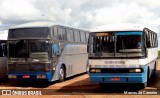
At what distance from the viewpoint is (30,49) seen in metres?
18.1

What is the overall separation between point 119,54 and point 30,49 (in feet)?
17.0

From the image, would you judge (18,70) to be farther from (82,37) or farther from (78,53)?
(82,37)

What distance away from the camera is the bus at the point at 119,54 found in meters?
14.6

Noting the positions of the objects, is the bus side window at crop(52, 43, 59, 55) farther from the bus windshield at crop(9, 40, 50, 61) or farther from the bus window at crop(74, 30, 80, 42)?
the bus window at crop(74, 30, 80, 42)

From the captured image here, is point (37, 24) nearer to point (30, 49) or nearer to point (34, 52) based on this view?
point (30, 49)

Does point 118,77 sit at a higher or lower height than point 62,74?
higher

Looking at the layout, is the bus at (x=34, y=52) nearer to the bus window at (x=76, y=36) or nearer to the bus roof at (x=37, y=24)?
the bus roof at (x=37, y=24)

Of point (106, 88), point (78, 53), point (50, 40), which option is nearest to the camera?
point (106, 88)

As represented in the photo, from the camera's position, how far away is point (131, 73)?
14664mm

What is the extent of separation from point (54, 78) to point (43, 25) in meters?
2.77

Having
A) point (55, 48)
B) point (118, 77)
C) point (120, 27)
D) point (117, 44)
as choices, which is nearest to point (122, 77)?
point (118, 77)

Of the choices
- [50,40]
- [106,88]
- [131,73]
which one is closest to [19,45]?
[50,40]

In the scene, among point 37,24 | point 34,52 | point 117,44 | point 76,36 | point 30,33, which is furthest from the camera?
point 76,36

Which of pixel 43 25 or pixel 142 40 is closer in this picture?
pixel 142 40
